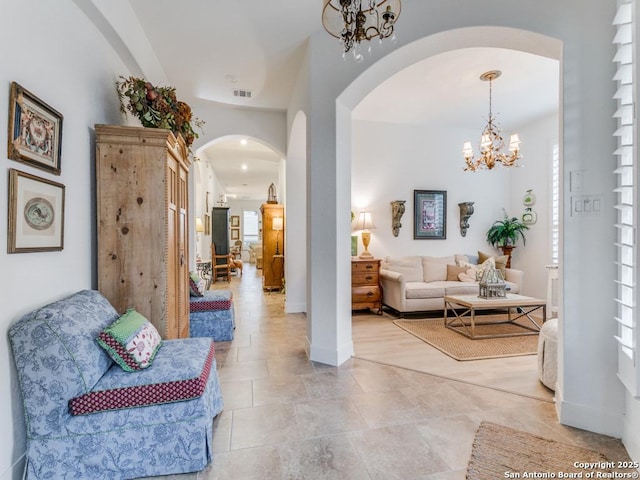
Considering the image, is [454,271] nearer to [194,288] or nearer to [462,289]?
[462,289]

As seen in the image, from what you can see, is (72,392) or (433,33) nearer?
(72,392)

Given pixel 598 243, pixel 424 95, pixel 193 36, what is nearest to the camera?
pixel 598 243

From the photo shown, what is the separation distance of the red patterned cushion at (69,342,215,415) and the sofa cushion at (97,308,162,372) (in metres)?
0.14

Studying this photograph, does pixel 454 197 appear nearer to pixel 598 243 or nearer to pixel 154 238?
pixel 598 243

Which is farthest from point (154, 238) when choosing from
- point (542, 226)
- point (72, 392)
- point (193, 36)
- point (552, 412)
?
point (542, 226)

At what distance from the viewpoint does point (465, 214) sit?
591cm

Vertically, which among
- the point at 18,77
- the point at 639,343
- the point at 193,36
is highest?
the point at 193,36

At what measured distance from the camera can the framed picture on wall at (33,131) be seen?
1515mm

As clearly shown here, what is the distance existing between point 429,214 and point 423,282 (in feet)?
4.45

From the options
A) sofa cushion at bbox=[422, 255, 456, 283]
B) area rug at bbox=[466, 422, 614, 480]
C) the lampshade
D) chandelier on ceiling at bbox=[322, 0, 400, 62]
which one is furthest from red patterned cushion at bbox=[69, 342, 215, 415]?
sofa cushion at bbox=[422, 255, 456, 283]

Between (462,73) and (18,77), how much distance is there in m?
4.26

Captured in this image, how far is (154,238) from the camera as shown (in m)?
2.28

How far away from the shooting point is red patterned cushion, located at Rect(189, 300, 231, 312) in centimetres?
366

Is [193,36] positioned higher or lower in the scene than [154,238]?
higher
